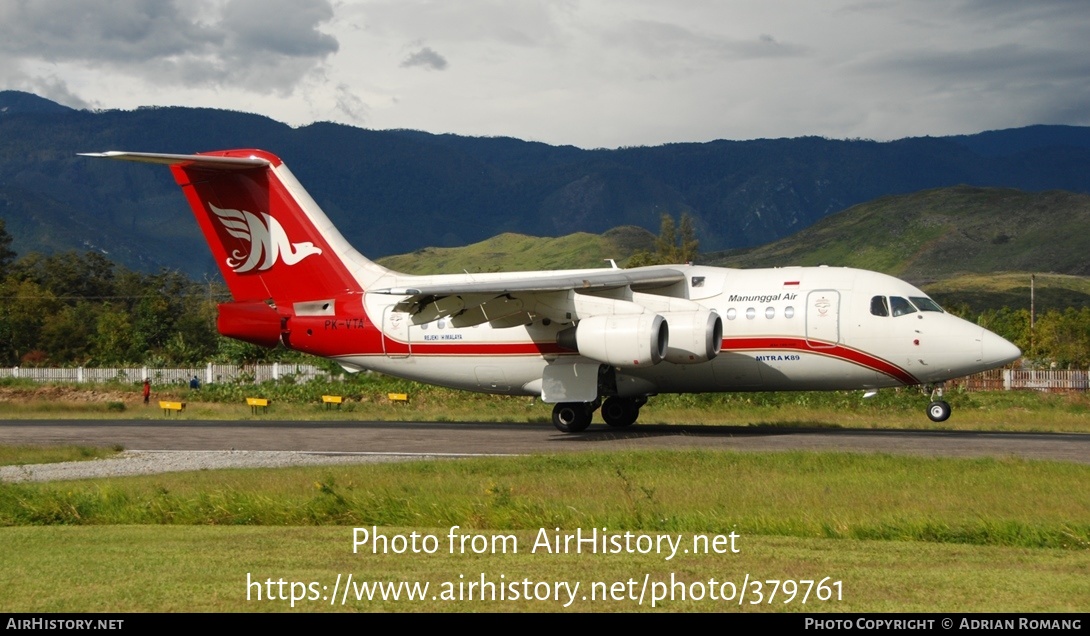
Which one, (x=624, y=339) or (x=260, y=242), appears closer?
(x=624, y=339)

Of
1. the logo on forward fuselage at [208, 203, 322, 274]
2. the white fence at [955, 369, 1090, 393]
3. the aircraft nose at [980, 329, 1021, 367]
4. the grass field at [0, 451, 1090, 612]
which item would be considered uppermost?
the logo on forward fuselage at [208, 203, 322, 274]

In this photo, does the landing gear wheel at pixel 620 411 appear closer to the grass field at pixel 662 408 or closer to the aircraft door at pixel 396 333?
the grass field at pixel 662 408

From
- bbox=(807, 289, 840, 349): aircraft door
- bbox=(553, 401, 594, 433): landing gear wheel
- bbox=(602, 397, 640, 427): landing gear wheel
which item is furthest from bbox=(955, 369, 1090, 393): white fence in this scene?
bbox=(553, 401, 594, 433): landing gear wheel

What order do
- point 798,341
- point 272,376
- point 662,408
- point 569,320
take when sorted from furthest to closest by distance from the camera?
1. point 272,376
2. point 662,408
3. point 569,320
4. point 798,341

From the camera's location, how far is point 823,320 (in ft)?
93.4

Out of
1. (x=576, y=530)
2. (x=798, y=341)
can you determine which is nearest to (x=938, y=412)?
(x=798, y=341)

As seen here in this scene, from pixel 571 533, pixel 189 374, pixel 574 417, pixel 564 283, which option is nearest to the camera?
pixel 571 533

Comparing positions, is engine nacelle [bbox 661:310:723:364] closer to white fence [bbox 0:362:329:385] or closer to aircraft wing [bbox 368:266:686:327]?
aircraft wing [bbox 368:266:686:327]

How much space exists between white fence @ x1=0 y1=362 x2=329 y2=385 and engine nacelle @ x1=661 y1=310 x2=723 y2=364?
3148 centimetres

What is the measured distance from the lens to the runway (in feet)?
80.6

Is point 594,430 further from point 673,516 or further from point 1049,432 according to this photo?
point 673,516

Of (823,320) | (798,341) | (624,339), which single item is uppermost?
(823,320)

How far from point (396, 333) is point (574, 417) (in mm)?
5370

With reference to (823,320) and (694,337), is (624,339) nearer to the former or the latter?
(694,337)
